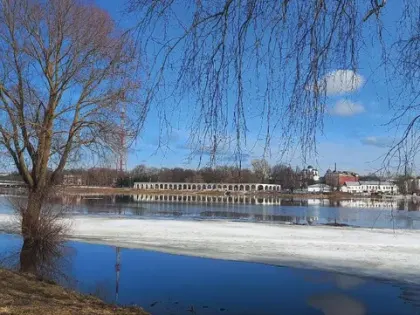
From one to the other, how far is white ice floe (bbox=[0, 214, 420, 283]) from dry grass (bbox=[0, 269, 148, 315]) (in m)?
8.25

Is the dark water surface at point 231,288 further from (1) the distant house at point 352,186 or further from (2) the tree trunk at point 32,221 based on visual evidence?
(2) the tree trunk at point 32,221

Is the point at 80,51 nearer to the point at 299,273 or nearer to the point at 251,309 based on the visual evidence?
the point at 299,273

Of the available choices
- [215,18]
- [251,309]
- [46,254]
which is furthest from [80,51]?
[215,18]

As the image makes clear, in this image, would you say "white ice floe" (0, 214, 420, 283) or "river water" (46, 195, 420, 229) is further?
"river water" (46, 195, 420, 229)

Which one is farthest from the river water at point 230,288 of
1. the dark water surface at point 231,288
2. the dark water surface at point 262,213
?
the dark water surface at point 262,213

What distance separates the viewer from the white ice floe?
16438 mm

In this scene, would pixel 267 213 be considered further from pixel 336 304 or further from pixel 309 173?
pixel 309 173

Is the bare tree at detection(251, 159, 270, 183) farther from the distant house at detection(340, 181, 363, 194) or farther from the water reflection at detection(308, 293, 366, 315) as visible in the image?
the water reflection at detection(308, 293, 366, 315)

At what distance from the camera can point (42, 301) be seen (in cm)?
841

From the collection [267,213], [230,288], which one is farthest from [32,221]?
[267,213]

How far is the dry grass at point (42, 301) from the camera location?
741cm

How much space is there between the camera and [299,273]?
1488cm

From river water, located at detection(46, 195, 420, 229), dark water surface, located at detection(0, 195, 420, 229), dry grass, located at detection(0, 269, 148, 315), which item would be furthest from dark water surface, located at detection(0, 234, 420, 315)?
river water, located at detection(46, 195, 420, 229)

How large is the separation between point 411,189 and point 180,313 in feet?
22.8
